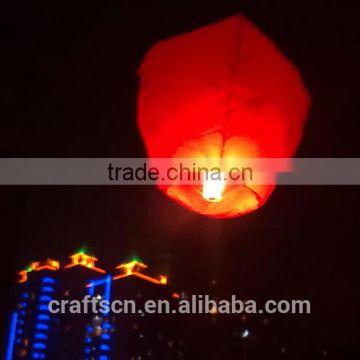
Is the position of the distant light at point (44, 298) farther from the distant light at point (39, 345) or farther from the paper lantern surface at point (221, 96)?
the paper lantern surface at point (221, 96)

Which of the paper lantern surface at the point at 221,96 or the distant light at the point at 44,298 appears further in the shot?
the distant light at the point at 44,298

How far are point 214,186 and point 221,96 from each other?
0.36m

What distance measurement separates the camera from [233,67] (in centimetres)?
193

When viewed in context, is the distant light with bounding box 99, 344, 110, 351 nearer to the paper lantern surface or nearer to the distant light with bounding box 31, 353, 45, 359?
the distant light with bounding box 31, 353, 45, 359

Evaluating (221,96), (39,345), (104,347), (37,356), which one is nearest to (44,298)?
(37,356)

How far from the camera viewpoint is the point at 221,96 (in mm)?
1958

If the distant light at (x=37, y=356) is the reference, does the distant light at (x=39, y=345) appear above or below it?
above

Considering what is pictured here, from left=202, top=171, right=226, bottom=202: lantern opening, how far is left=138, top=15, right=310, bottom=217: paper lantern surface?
3.2 inches

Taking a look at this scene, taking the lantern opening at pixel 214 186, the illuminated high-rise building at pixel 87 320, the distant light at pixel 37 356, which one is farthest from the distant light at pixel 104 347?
the lantern opening at pixel 214 186

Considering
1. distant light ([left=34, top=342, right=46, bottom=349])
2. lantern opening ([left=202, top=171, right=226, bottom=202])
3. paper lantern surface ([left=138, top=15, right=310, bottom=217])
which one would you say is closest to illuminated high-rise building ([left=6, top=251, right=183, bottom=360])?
distant light ([left=34, top=342, right=46, bottom=349])

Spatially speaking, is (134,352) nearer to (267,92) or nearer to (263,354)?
(263,354)

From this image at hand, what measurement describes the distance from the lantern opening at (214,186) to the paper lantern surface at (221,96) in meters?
0.08

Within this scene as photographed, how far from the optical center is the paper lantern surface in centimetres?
194

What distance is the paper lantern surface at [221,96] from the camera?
6.37ft
